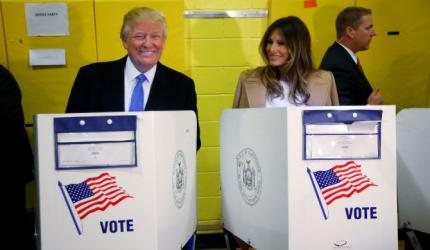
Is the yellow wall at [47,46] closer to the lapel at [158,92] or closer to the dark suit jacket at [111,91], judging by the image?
the dark suit jacket at [111,91]

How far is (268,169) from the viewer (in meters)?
1.04

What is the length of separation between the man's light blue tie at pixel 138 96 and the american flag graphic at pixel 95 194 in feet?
1.83

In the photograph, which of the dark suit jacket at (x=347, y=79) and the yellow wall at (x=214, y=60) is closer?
the dark suit jacket at (x=347, y=79)

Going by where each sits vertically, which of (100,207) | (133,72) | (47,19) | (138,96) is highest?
(47,19)

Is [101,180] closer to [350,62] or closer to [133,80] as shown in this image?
[133,80]

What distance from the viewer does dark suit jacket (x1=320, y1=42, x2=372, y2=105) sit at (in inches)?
73.9

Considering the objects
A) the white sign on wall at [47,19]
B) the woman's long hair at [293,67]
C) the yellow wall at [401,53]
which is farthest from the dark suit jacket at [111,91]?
the yellow wall at [401,53]

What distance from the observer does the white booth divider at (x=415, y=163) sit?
1214 millimetres

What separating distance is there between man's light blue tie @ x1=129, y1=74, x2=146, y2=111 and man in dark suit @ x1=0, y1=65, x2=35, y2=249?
1.81ft

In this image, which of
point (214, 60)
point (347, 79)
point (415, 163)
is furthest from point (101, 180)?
point (214, 60)

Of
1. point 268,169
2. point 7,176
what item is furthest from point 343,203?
point 7,176

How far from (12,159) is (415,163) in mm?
1645

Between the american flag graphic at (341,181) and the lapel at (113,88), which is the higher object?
the lapel at (113,88)

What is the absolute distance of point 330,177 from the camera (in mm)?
980
